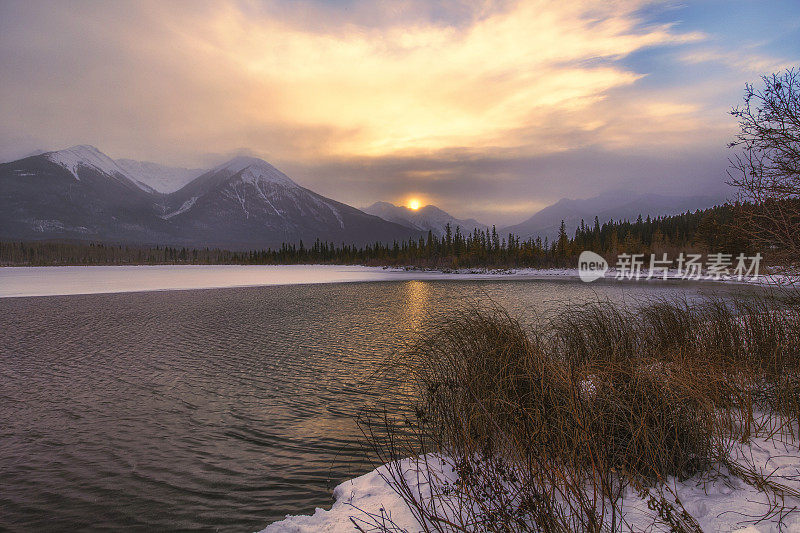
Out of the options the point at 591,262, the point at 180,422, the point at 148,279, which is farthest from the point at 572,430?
the point at 591,262

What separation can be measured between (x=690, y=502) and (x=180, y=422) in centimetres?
1038

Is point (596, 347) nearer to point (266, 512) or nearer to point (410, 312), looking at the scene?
point (266, 512)

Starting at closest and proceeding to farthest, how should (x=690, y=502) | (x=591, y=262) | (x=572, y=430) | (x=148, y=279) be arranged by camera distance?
(x=690, y=502)
(x=572, y=430)
(x=148, y=279)
(x=591, y=262)

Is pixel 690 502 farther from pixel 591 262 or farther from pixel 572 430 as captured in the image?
pixel 591 262

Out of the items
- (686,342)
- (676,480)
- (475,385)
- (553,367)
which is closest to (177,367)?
(475,385)

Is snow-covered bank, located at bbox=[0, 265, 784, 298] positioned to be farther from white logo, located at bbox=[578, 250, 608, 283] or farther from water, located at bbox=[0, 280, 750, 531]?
white logo, located at bbox=[578, 250, 608, 283]

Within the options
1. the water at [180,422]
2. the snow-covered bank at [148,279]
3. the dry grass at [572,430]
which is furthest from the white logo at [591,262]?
the dry grass at [572,430]

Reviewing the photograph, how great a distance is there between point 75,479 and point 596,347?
462 inches

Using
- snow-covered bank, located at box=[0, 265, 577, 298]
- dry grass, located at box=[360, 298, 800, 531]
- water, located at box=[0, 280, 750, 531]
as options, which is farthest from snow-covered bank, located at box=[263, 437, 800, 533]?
snow-covered bank, located at box=[0, 265, 577, 298]

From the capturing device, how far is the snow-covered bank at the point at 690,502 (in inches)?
156

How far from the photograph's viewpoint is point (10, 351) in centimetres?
1727

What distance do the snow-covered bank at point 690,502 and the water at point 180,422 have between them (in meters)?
0.88

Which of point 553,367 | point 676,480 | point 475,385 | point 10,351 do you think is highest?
point 553,367

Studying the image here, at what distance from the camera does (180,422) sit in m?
9.62
